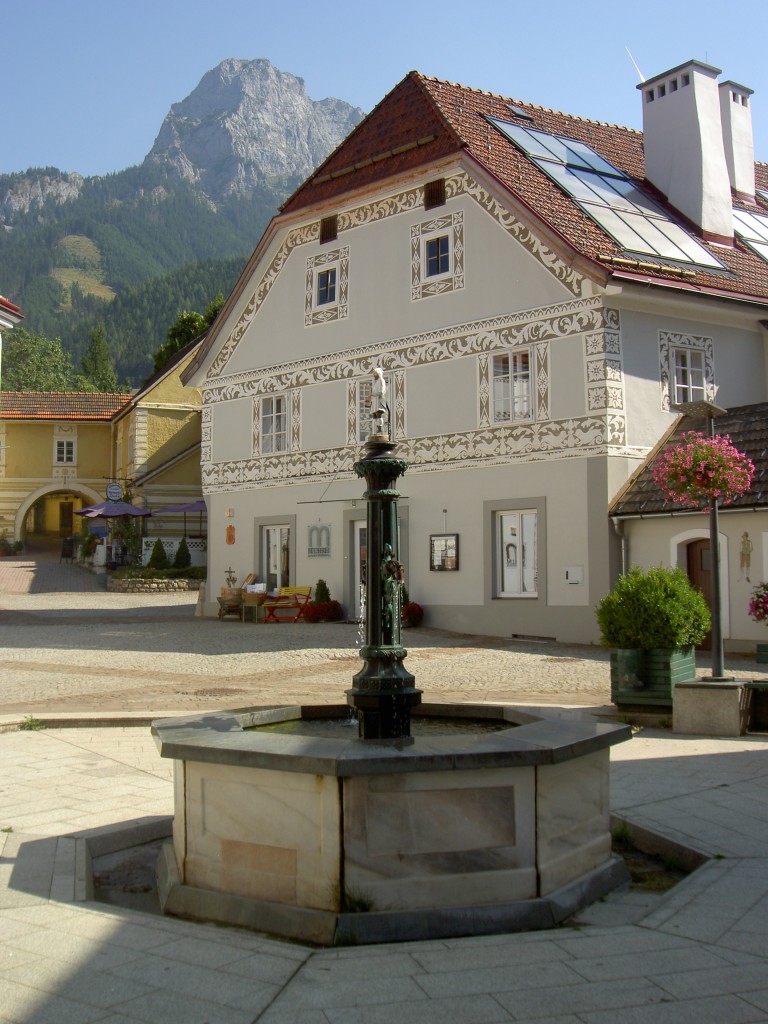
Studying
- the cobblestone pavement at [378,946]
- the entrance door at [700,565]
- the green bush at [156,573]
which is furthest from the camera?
the green bush at [156,573]

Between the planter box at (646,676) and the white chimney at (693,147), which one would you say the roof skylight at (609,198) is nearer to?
the white chimney at (693,147)

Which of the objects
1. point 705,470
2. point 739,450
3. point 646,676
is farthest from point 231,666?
point 739,450

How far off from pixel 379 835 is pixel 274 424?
22.9 meters

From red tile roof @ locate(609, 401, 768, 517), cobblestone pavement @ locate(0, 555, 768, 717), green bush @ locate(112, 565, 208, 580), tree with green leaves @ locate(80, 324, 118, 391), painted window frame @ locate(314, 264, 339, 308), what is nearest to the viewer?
cobblestone pavement @ locate(0, 555, 768, 717)

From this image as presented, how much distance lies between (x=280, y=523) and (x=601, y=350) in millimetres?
9928

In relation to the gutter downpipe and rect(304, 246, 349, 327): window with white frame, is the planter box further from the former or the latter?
rect(304, 246, 349, 327): window with white frame

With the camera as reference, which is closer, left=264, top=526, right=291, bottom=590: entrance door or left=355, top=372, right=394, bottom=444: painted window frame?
left=355, top=372, right=394, bottom=444: painted window frame

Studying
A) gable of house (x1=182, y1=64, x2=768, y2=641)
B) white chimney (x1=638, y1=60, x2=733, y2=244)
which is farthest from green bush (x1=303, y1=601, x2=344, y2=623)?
white chimney (x1=638, y1=60, x2=733, y2=244)

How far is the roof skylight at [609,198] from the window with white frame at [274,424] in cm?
828

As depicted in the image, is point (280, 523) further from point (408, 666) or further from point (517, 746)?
point (517, 746)

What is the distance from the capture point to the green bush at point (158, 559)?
39094 mm

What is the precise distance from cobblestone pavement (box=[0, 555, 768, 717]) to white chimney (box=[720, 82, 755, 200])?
45.5 feet

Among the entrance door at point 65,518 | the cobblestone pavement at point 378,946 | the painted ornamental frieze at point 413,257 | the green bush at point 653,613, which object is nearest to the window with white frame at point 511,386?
the painted ornamental frieze at point 413,257

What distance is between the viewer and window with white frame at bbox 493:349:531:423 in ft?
72.6
